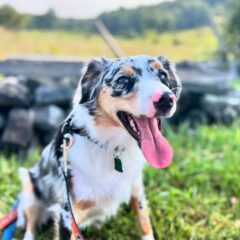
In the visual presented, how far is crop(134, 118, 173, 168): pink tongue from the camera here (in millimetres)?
2145

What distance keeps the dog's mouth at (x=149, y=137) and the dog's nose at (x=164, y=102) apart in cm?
15

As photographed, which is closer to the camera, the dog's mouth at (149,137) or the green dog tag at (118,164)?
the dog's mouth at (149,137)

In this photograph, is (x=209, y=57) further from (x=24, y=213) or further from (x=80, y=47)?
(x=24, y=213)

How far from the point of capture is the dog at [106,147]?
2.14 m

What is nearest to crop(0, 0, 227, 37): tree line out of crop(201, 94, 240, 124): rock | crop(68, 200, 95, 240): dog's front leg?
crop(201, 94, 240, 124): rock

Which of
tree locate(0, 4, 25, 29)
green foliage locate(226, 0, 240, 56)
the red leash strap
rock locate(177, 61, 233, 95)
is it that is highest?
tree locate(0, 4, 25, 29)

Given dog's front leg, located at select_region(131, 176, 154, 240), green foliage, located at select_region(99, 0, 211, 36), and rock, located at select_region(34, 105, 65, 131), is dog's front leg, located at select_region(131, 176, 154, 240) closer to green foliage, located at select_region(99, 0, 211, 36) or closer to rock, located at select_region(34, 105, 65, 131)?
rock, located at select_region(34, 105, 65, 131)

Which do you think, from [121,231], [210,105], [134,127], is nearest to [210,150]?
[210,105]

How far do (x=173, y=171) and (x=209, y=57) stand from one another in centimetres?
360

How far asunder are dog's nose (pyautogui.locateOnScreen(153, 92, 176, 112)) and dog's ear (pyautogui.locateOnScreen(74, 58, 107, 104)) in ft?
1.52

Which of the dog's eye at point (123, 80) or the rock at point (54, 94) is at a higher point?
the dog's eye at point (123, 80)

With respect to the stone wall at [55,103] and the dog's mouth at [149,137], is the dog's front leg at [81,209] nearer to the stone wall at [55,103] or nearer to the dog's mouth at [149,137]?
the dog's mouth at [149,137]

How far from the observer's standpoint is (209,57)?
698cm

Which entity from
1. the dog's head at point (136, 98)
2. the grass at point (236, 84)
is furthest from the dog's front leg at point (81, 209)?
the grass at point (236, 84)
